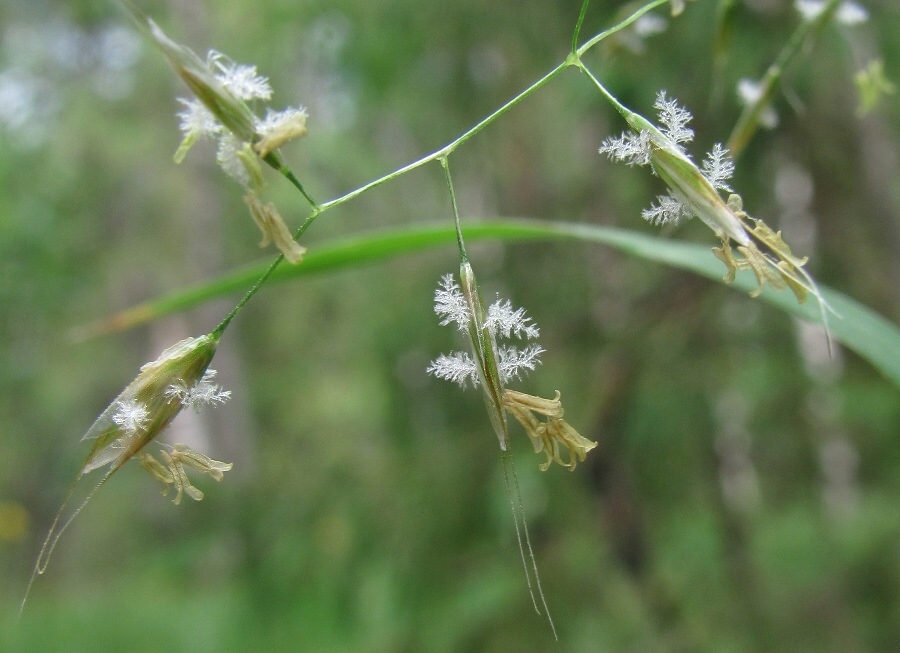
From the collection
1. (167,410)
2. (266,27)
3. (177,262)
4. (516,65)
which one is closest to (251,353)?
(177,262)

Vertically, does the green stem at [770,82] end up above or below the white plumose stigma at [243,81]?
above

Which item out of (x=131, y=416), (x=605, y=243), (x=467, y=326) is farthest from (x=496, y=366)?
(x=605, y=243)

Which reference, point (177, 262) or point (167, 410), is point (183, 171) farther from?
point (167, 410)

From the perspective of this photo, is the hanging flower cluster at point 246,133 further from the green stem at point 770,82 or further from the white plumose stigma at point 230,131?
the green stem at point 770,82

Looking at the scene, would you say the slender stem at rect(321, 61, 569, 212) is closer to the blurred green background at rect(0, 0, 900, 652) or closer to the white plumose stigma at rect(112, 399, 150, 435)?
the white plumose stigma at rect(112, 399, 150, 435)

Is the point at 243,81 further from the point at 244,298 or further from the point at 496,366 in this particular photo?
the point at 496,366

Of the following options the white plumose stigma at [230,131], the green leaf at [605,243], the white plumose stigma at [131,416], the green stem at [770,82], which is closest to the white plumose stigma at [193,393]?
the white plumose stigma at [131,416]

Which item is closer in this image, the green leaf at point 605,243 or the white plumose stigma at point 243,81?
the white plumose stigma at point 243,81

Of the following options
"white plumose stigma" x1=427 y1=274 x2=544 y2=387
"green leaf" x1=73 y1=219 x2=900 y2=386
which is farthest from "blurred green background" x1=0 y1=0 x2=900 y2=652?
"white plumose stigma" x1=427 y1=274 x2=544 y2=387

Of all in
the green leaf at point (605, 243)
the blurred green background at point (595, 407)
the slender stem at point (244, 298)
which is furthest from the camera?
the blurred green background at point (595, 407)
